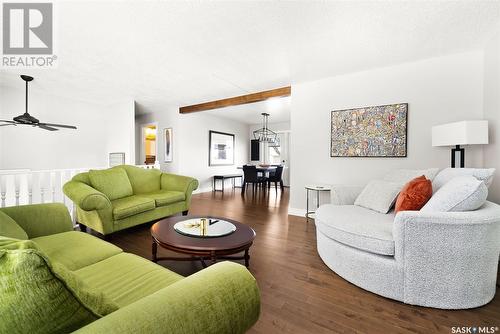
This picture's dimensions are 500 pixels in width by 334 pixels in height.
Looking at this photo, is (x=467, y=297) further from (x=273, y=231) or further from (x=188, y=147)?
(x=188, y=147)

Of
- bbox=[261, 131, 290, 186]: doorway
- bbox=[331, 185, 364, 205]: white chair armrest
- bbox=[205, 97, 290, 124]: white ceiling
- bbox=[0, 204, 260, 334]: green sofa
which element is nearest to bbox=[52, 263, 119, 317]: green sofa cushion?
bbox=[0, 204, 260, 334]: green sofa

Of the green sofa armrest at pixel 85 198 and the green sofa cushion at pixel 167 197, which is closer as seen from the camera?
the green sofa armrest at pixel 85 198

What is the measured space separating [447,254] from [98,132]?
6631mm

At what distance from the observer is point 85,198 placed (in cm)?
245

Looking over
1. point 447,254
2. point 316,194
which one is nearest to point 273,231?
point 316,194

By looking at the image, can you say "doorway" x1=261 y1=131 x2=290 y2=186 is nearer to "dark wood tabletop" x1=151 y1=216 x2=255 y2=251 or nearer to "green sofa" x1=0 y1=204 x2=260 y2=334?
"dark wood tabletop" x1=151 y1=216 x2=255 y2=251

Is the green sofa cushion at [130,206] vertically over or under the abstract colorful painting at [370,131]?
under

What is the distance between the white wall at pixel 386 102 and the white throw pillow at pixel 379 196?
94 centimetres

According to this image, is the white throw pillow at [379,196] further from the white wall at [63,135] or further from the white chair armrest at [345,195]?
the white wall at [63,135]

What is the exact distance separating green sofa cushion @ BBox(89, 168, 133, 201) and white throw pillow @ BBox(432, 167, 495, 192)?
3.79 m

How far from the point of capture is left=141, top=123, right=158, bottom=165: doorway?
643 cm

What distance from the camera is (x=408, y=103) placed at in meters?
3.07

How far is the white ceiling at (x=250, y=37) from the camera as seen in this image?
6.54 ft

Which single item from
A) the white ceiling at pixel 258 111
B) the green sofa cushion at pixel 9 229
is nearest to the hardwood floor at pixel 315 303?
the green sofa cushion at pixel 9 229
